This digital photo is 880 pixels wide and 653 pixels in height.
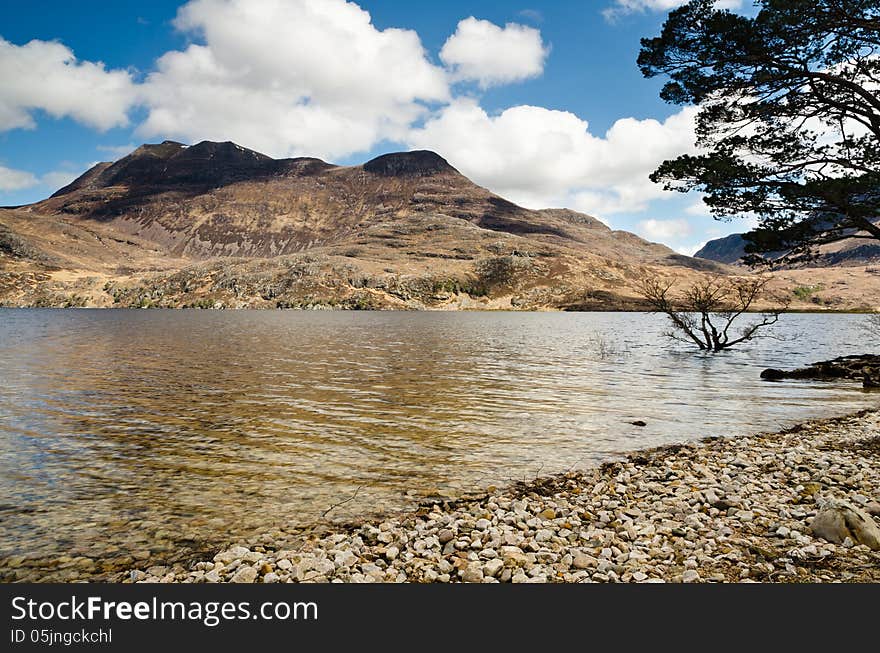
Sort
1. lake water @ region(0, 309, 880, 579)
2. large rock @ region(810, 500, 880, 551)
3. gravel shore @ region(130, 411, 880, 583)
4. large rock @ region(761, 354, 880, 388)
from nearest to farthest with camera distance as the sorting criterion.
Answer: gravel shore @ region(130, 411, 880, 583) → large rock @ region(810, 500, 880, 551) → lake water @ region(0, 309, 880, 579) → large rock @ region(761, 354, 880, 388)

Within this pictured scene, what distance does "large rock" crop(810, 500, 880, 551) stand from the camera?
26.4 ft

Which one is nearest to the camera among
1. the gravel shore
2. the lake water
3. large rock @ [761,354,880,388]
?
the gravel shore

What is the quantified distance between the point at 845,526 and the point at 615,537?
371 cm

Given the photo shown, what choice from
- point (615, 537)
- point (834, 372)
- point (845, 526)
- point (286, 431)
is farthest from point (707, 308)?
point (615, 537)

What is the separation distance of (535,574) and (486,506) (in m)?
3.49

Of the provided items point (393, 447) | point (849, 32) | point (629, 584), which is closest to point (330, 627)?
point (629, 584)

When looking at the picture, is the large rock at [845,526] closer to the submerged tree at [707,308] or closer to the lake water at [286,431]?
the lake water at [286,431]

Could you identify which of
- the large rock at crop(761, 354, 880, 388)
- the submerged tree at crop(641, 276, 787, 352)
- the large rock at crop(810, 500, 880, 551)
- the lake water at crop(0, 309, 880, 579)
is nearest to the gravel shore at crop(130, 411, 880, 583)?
the large rock at crop(810, 500, 880, 551)

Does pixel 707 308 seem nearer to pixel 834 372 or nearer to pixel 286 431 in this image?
pixel 834 372

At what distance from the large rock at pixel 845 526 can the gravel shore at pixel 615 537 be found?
0.7 inches

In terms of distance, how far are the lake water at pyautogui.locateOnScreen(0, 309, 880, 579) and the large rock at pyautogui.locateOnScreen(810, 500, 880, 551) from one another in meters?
6.29

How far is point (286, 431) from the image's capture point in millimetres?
18250

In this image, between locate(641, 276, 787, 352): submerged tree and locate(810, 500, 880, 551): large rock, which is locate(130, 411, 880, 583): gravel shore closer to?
locate(810, 500, 880, 551): large rock

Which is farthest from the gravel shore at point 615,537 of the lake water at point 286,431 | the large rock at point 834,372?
the large rock at point 834,372
